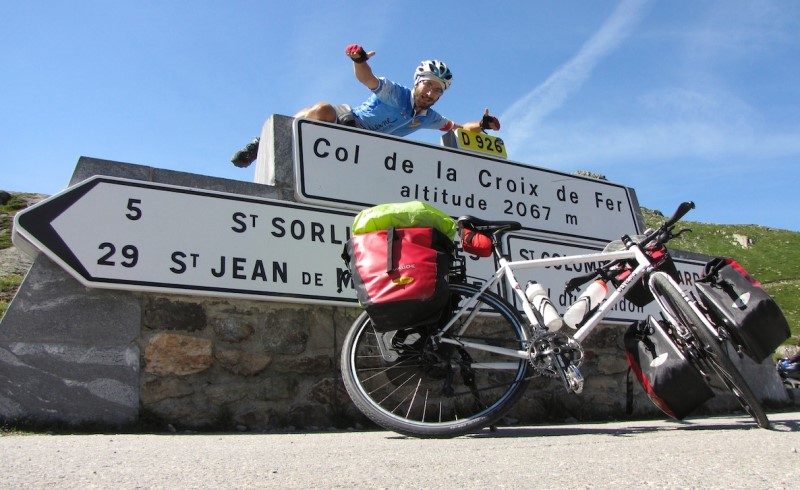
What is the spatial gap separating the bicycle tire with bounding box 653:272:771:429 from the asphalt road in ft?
0.56

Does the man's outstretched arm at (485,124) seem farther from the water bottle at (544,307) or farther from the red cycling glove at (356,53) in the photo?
the water bottle at (544,307)

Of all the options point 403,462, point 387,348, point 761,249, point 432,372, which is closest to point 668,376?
point 432,372

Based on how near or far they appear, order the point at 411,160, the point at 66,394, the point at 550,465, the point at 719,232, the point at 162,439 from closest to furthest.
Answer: the point at 550,465, the point at 162,439, the point at 66,394, the point at 411,160, the point at 719,232

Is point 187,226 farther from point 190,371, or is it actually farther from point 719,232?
point 719,232

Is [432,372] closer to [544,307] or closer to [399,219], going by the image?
[544,307]

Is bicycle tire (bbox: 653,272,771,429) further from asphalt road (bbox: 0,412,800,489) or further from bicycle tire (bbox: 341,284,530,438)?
bicycle tire (bbox: 341,284,530,438)

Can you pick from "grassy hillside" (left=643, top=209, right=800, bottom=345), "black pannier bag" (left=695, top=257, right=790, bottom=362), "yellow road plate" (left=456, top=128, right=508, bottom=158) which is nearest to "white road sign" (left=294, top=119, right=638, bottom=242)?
"yellow road plate" (left=456, top=128, right=508, bottom=158)

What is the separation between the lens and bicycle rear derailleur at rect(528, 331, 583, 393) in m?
3.51

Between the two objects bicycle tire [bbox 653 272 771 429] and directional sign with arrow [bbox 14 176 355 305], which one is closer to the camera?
bicycle tire [bbox 653 272 771 429]

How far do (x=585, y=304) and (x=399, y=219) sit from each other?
1195mm

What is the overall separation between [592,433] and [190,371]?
2.33m

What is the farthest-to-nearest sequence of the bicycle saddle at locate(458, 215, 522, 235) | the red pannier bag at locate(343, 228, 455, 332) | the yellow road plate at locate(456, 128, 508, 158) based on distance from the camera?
the yellow road plate at locate(456, 128, 508, 158) < the bicycle saddle at locate(458, 215, 522, 235) < the red pannier bag at locate(343, 228, 455, 332)

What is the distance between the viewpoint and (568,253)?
5.63m

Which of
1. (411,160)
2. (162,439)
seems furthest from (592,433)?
(411,160)
